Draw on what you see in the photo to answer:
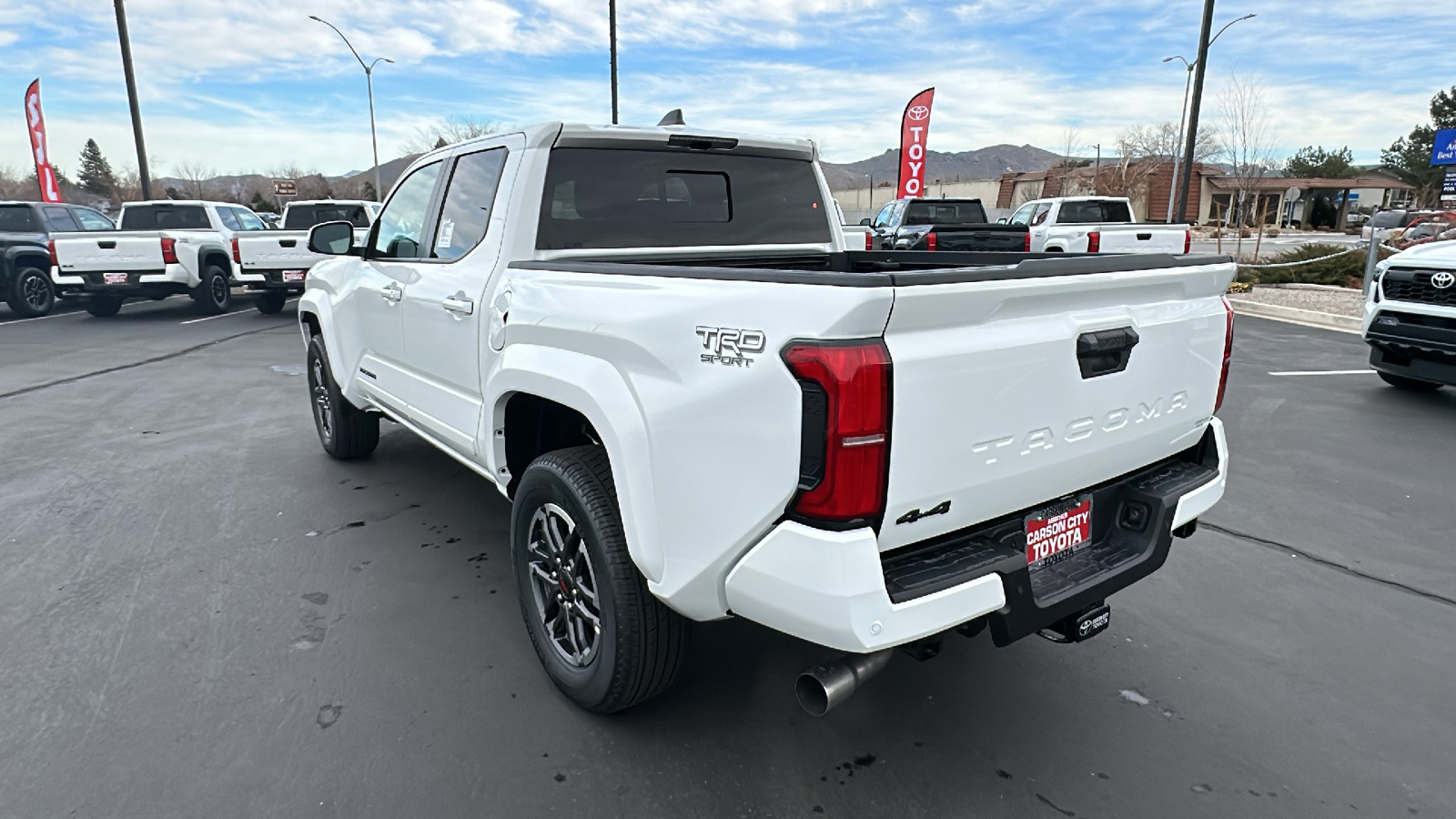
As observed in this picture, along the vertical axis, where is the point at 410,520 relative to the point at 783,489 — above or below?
below

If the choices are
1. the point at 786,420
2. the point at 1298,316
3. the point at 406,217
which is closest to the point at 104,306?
the point at 406,217

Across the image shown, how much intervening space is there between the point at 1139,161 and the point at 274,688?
201ft

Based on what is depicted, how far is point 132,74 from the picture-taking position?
20562 mm

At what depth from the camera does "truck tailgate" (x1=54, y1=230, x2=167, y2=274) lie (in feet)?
41.5

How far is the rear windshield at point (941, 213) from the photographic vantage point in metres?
17.7

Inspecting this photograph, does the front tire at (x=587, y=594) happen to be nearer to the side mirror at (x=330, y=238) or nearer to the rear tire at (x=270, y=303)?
the side mirror at (x=330, y=238)

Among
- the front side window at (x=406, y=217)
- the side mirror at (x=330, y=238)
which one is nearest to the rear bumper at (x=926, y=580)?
the front side window at (x=406, y=217)

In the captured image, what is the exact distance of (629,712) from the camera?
2832 mm

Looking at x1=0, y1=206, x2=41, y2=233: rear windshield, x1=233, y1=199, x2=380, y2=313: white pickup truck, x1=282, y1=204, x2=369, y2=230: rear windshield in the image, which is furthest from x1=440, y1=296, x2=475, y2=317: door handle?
x1=0, y1=206, x2=41, y2=233: rear windshield

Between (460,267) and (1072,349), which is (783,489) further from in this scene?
(460,267)

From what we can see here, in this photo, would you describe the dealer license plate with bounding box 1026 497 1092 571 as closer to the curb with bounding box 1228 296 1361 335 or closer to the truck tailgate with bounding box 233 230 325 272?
the curb with bounding box 1228 296 1361 335

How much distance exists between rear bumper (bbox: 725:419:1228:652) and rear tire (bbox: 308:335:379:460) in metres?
4.08

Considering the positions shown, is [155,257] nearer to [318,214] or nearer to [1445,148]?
A: [318,214]

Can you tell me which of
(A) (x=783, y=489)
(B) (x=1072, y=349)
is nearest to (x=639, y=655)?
(A) (x=783, y=489)
